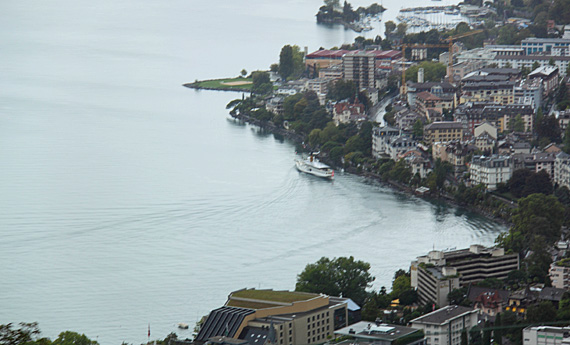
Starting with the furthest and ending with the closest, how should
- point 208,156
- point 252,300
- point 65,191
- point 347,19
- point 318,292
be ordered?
point 347,19, point 208,156, point 65,191, point 318,292, point 252,300

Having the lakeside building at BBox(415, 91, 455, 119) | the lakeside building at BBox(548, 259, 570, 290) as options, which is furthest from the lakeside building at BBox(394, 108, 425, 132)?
the lakeside building at BBox(548, 259, 570, 290)

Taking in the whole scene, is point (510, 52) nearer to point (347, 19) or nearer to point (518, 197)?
point (518, 197)

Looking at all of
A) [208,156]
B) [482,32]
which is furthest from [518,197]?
[482,32]

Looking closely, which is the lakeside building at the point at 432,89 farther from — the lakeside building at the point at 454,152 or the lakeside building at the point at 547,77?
the lakeside building at the point at 454,152

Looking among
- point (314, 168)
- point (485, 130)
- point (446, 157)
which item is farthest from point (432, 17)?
point (314, 168)

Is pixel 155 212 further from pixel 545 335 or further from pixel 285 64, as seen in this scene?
pixel 285 64

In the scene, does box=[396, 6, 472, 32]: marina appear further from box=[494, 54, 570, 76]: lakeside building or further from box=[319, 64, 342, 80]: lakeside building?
box=[494, 54, 570, 76]: lakeside building
